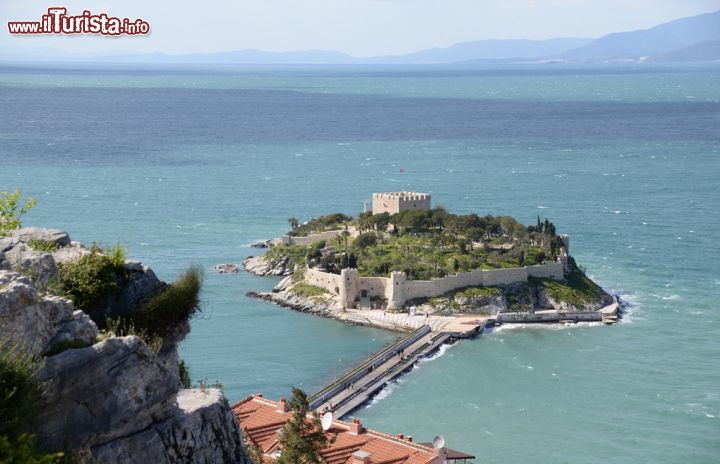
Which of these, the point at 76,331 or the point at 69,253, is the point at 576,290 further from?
the point at 76,331

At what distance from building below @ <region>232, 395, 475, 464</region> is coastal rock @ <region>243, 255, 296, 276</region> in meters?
38.8

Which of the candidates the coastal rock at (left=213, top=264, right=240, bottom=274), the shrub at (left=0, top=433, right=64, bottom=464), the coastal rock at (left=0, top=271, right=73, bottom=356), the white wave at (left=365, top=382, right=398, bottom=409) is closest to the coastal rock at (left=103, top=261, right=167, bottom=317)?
the coastal rock at (left=0, top=271, right=73, bottom=356)

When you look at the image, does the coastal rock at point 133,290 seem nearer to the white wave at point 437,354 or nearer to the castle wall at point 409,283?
the white wave at point 437,354

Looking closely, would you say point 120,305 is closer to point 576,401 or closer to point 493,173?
point 576,401

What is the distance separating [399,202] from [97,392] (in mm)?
63500

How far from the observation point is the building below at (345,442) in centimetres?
2686

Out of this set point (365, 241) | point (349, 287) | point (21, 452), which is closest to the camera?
point (21, 452)

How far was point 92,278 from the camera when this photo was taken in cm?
1118

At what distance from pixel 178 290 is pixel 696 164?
123 m

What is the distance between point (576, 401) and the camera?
4541cm

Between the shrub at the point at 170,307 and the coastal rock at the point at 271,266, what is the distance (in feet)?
186

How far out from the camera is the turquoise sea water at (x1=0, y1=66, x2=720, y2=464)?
142ft

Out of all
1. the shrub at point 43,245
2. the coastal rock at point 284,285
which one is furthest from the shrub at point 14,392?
the coastal rock at point 284,285

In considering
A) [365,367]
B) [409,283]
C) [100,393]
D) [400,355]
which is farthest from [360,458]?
[409,283]
